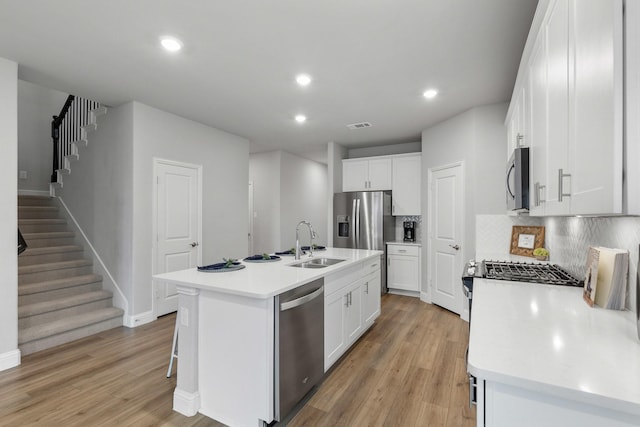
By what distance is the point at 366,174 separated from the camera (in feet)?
18.5

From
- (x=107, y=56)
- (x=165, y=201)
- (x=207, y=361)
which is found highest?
(x=107, y=56)

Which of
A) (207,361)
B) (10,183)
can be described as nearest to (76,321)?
(10,183)

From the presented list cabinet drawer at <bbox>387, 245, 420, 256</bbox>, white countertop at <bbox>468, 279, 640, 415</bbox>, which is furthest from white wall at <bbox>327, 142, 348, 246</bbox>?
white countertop at <bbox>468, 279, 640, 415</bbox>

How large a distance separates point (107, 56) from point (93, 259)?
2711mm

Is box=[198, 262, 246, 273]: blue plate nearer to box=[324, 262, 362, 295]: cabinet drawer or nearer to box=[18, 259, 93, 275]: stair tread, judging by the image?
box=[324, 262, 362, 295]: cabinet drawer

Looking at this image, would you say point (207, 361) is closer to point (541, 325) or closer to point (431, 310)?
point (541, 325)

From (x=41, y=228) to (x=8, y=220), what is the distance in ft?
6.77

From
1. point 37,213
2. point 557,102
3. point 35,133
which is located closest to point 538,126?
point 557,102

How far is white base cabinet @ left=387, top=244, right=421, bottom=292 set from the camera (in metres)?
4.97

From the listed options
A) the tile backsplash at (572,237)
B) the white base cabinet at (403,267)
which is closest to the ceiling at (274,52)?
the tile backsplash at (572,237)

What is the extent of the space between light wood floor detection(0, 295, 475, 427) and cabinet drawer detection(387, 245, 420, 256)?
68.3 inches

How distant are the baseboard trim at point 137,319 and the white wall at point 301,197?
2945mm

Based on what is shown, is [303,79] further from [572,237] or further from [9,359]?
[9,359]

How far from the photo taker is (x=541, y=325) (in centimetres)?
108
